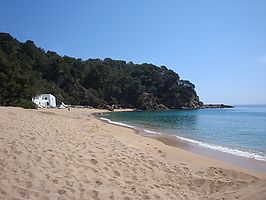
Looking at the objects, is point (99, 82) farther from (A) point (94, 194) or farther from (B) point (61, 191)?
(B) point (61, 191)

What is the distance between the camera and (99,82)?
436ft

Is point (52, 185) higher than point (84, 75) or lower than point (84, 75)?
lower

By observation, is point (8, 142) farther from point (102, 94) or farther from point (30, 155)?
point (102, 94)

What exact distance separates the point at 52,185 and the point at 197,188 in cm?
398

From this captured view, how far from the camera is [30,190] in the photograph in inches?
237

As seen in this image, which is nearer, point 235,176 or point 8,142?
point 8,142

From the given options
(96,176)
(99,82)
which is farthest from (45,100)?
(96,176)

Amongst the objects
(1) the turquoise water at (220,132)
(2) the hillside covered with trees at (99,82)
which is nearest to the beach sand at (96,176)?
(1) the turquoise water at (220,132)

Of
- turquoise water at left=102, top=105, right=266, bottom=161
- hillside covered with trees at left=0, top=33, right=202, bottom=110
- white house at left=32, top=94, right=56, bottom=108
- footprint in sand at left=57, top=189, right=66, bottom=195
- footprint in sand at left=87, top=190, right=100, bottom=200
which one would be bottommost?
turquoise water at left=102, top=105, right=266, bottom=161

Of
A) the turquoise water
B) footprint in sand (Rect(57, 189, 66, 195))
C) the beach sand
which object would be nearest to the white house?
the turquoise water

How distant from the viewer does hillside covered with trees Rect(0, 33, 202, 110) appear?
114 meters

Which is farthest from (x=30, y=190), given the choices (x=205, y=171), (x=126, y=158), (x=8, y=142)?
(x=205, y=171)

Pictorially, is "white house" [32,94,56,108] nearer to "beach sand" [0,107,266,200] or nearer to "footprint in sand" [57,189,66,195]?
"beach sand" [0,107,266,200]

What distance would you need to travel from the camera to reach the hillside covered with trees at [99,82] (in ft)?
375
